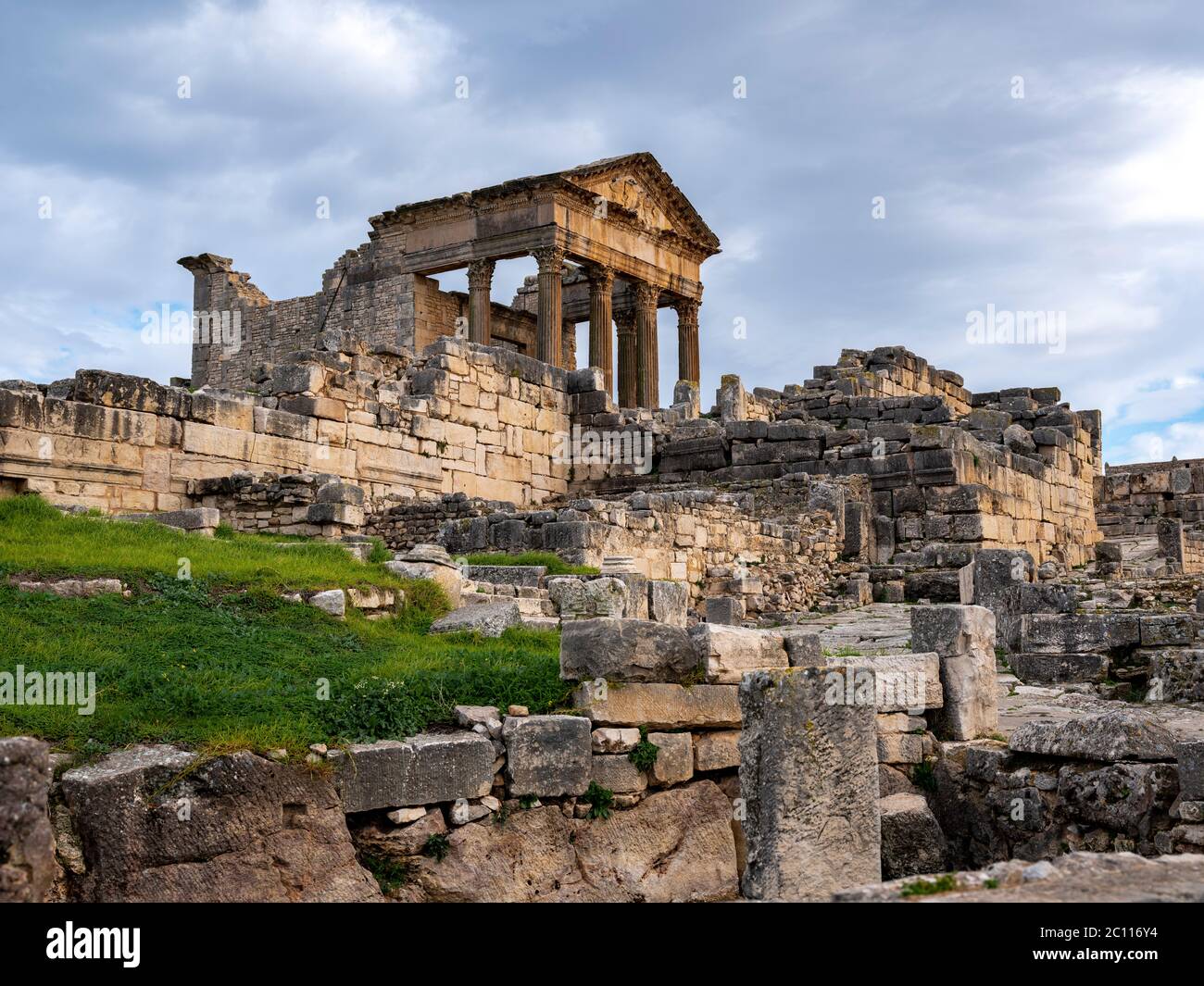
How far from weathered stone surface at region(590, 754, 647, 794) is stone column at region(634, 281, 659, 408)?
27569 mm

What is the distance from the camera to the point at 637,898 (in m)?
7.00

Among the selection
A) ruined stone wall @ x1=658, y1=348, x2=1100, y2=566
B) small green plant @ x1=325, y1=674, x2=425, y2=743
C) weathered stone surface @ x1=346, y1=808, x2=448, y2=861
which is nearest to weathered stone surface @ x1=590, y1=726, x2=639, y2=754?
small green plant @ x1=325, y1=674, x2=425, y2=743

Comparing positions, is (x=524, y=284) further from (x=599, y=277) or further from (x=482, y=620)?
(x=482, y=620)

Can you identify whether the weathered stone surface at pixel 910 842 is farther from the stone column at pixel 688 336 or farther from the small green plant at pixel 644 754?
the stone column at pixel 688 336

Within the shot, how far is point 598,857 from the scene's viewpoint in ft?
22.9

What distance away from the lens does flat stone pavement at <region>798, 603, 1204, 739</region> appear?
345 inches

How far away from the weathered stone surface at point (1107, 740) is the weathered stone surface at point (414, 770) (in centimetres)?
336

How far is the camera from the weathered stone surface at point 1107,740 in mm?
7059

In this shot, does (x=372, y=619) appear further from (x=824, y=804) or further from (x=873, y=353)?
(x=873, y=353)

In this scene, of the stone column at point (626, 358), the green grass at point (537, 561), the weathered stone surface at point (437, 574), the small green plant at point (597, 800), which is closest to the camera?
the small green plant at point (597, 800)

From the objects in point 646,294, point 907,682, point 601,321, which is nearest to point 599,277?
point 601,321

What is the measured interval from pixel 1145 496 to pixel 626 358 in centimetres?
1444

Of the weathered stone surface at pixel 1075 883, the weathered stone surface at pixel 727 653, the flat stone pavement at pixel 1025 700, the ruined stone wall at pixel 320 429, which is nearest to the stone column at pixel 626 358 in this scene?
the ruined stone wall at pixel 320 429
